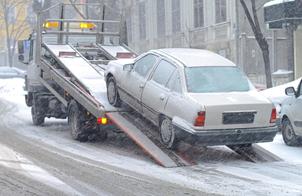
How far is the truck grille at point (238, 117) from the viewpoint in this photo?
9688 mm

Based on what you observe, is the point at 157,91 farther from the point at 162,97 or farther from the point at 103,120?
the point at 103,120

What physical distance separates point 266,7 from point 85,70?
12413 mm

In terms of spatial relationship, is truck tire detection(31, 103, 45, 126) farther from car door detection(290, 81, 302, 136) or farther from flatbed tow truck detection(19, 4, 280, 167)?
car door detection(290, 81, 302, 136)

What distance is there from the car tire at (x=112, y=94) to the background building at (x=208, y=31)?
1524 cm

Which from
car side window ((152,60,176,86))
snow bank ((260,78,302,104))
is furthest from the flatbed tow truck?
snow bank ((260,78,302,104))

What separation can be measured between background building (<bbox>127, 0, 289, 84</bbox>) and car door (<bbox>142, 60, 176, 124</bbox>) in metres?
16.2

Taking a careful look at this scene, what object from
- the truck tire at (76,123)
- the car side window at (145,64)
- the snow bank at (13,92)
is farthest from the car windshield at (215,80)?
the snow bank at (13,92)

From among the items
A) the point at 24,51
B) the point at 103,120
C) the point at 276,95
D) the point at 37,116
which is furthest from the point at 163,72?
the point at 24,51

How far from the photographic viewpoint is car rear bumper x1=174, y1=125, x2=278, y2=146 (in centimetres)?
959

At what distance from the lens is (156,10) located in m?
45.0

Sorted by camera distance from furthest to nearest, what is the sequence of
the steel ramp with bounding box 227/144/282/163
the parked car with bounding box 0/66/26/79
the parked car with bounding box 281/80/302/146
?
the parked car with bounding box 0/66/26/79
the parked car with bounding box 281/80/302/146
the steel ramp with bounding box 227/144/282/163

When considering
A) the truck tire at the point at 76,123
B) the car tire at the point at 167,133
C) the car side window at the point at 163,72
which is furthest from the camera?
the truck tire at the point at 76,123

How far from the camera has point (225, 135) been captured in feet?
31.9

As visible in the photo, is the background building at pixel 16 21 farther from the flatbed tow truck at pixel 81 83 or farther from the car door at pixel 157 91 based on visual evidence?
the car door at pixel 157 91
